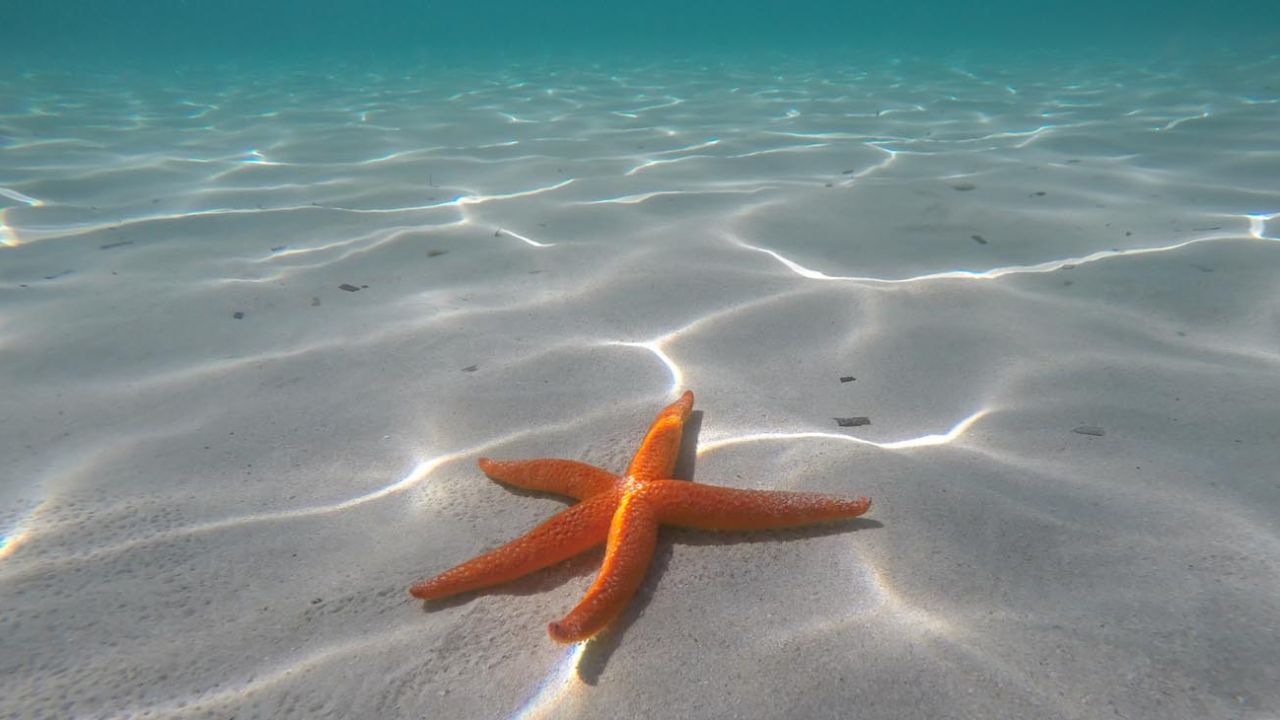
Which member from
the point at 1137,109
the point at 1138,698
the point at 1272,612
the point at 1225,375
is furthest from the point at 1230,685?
the point at 1137,109

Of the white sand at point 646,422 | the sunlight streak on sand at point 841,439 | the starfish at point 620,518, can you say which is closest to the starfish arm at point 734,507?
the starfish at point 620,518

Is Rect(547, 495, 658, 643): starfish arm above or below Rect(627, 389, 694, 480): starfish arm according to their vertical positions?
below

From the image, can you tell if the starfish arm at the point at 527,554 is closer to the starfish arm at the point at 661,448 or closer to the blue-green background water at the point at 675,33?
the starfish arm at the point at 661,448

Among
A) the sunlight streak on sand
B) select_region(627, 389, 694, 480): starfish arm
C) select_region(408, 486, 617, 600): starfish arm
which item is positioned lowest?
the sunlight streak on sand

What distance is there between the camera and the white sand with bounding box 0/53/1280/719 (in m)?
1.61

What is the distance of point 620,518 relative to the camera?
6.02 feet

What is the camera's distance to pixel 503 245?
4.73m

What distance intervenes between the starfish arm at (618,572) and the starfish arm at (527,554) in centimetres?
7

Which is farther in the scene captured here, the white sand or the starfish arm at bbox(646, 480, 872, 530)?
the starfish arm at bbox(646, 480, 872, 530)

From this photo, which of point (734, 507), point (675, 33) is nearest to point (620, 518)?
point (734, 507)

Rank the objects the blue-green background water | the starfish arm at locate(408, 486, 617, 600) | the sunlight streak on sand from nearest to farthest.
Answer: the starfish arm at locate(408, 486, 617, 600)
the sunlight streak on sand
the blue-green background water

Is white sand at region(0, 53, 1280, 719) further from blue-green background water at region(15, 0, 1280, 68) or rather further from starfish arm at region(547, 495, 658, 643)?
blue-green background water at region(15, 0, 1280, 68)

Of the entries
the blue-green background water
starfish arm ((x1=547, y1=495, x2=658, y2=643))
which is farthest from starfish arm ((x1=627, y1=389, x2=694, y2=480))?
the blue-green background water

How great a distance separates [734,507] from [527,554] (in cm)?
60
